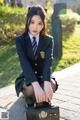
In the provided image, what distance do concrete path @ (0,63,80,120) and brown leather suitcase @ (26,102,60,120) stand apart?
46 centimetres

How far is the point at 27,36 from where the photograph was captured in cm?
405

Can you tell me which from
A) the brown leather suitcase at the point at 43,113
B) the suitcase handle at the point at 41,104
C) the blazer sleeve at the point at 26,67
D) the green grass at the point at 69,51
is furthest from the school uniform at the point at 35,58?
the green grass at the point at 69,51

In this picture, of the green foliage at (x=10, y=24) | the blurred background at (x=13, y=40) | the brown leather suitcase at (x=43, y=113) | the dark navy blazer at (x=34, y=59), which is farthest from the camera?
the green foliage at (x=10, y=24)

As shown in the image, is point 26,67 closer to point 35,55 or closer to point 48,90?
point 35,55

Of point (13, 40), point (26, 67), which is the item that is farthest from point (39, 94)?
point (13, 40)

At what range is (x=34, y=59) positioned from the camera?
403 centimetres

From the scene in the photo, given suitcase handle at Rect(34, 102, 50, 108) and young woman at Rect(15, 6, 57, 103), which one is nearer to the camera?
suitcase handle at Rect(34, 102, 50, 108)

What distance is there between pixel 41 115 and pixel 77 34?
743 cm

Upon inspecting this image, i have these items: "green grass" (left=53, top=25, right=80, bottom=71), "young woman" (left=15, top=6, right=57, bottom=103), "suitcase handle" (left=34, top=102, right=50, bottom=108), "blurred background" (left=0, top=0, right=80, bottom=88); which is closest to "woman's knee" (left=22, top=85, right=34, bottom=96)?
"young woman" (left=15, top=6, right=57, bottom=103)

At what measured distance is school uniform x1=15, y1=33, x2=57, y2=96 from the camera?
12.9 ft

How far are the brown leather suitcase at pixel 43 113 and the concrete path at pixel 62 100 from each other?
1.51 feet

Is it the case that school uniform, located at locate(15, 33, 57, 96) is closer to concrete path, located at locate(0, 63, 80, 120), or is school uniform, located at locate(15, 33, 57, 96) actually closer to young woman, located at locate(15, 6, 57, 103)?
young woman, located at locate(15, 6, 57, 103)

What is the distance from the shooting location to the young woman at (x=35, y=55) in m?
3.88

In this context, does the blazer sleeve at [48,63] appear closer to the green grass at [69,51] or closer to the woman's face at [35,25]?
the woman's face at [35,25]
